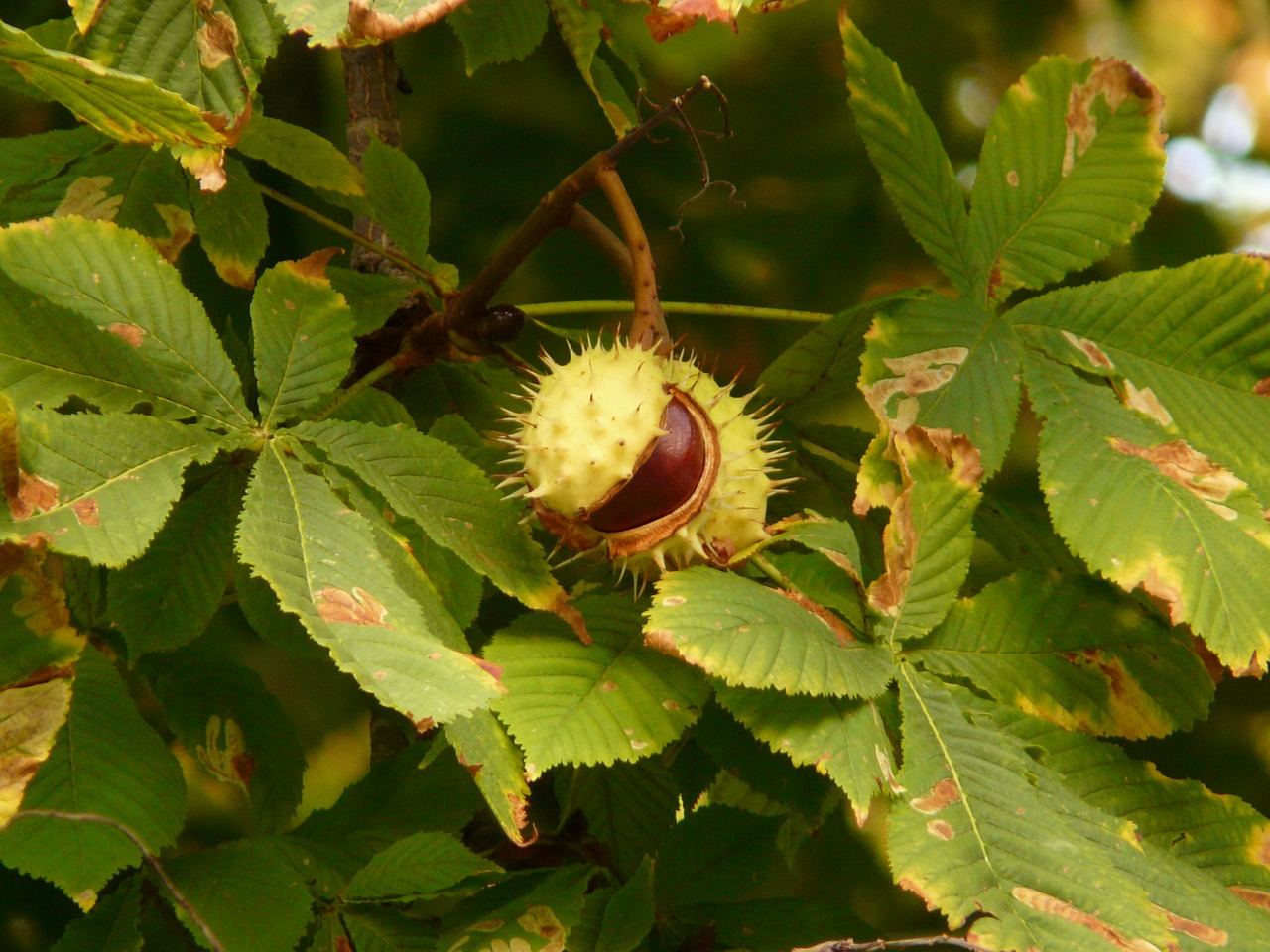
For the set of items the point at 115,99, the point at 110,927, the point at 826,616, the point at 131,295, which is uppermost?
the point at 115,99

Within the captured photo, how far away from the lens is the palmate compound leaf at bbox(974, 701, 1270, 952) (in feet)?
2.39

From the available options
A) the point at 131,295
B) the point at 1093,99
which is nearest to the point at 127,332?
the point at 131,295

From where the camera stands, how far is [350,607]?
0.61 metres

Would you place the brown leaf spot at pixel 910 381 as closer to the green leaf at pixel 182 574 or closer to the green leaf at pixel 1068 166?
the green leaf at pixel 1068 166

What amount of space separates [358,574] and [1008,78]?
1299 mm

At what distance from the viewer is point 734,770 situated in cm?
87

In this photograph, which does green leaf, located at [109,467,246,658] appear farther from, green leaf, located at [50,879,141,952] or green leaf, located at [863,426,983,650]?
green leaf, located at [863,426,983,650]

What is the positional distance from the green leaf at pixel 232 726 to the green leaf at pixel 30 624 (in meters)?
0.23

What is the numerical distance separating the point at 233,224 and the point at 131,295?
0.24 metres

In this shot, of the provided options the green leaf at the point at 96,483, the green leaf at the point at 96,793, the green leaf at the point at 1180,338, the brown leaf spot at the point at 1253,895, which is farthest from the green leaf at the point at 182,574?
the brown leaf spot at the point at 1253,895

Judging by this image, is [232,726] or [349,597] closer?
[349,597]

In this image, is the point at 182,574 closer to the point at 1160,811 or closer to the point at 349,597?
the point at 349,597

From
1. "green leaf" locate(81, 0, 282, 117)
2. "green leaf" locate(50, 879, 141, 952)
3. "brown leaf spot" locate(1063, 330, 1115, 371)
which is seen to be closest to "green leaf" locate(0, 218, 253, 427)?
"green leaf" locate(81, 0, 282, 117)

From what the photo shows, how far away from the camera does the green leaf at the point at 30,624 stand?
2.16 ft
